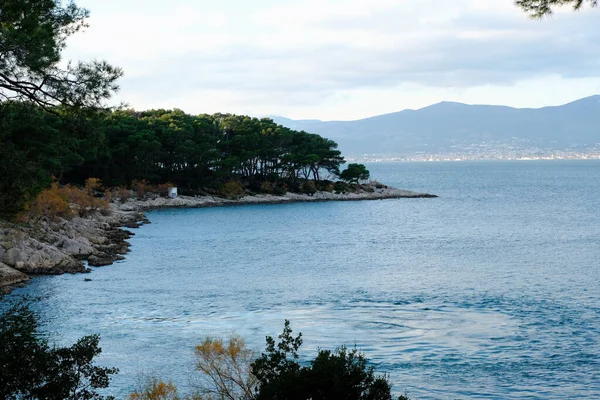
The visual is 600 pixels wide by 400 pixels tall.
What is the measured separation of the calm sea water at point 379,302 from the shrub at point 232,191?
33.2m

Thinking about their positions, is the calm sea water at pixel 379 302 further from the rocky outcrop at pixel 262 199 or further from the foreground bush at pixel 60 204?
the rocky outcrop at pixel 262 199

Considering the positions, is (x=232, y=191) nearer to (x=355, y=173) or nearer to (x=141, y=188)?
(x=141, y=188)

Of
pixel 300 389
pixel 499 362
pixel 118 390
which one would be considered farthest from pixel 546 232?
pixel 300 389

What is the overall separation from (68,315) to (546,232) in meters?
44.3

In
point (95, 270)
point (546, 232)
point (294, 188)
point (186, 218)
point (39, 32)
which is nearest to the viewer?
point (39, 32)

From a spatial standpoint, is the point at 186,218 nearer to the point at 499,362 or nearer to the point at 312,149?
the point at 312,149

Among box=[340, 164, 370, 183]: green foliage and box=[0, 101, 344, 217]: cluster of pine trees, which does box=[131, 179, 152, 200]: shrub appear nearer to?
box=[0, 101, 344, 217]: cluster of pine trees

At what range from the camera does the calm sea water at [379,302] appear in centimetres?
2225

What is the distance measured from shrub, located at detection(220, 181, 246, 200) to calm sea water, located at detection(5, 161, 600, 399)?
33156 mm

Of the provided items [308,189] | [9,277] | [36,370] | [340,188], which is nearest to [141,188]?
[308,189]

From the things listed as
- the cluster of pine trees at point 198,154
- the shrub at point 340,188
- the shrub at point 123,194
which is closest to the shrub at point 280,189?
the cluster of pine trees at point 198,154

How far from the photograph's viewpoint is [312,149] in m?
106

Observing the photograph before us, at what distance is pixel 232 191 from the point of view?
9700cm

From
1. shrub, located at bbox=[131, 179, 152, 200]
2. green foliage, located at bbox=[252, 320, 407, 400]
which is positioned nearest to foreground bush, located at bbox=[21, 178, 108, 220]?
shrub, located at bbox=[131, 179, 152, 200]
